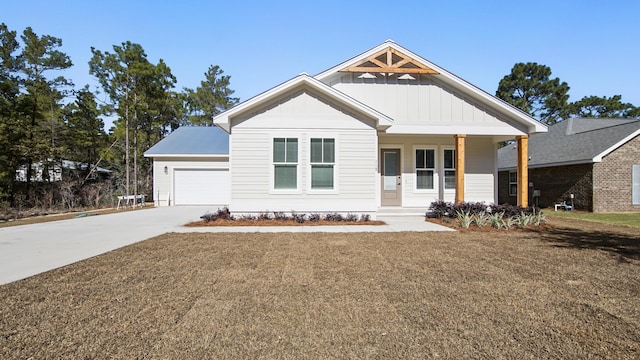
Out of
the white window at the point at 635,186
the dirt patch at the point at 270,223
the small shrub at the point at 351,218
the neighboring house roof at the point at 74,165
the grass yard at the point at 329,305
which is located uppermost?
the neighboring house roof at the point at 74,165

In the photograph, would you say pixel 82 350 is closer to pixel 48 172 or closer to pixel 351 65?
pixel 351 65

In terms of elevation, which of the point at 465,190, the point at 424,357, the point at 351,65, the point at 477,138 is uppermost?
the point at 351,65

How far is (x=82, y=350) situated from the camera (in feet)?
9.05

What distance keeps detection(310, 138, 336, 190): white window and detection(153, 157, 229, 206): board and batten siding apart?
911cm

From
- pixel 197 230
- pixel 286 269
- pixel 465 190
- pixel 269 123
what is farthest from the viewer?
pixel 465 190

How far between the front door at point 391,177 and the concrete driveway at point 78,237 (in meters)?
1.18

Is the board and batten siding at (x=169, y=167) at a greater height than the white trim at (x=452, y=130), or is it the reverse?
the white trim at (x=452, y=130)

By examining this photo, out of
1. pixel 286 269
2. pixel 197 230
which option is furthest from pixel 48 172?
pixel 286 269

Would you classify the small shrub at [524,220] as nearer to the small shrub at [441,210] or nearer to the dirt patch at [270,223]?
the small shrub at [441,210]

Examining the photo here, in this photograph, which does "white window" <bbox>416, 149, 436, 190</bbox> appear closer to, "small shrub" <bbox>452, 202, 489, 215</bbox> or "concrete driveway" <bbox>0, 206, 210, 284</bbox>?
Answer: "small shrub" <bbox>452, 202, 489, 215</bbox>

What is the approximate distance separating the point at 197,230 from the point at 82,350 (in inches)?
268

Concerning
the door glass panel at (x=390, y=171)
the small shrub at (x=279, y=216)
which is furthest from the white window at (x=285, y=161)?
the door glass panel at (x=390, y=171)

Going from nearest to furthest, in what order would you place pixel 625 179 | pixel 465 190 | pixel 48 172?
pixel 465 190
pixel 625 179
pixel 48 172

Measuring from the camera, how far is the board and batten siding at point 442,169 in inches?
521
